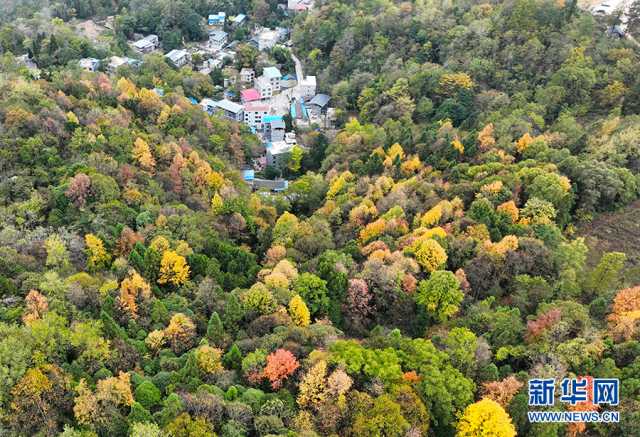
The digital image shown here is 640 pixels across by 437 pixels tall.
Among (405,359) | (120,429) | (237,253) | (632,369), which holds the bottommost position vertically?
(237,253)

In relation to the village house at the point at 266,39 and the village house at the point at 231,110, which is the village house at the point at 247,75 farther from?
the village house at the point at 231,110

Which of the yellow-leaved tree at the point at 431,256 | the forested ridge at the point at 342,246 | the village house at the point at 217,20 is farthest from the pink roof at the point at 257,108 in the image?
the yellow-leaved tree at the point at 431,256

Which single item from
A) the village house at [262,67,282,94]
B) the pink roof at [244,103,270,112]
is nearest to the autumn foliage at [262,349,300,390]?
the pink roof at [244,103,270,112]

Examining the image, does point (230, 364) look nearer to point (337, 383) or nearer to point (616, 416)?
point (337, 383)

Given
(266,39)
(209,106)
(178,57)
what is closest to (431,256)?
(209,106)

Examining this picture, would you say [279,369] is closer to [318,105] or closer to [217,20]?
[318,105]

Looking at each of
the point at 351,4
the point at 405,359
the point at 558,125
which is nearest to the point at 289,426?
the point at 405,359
